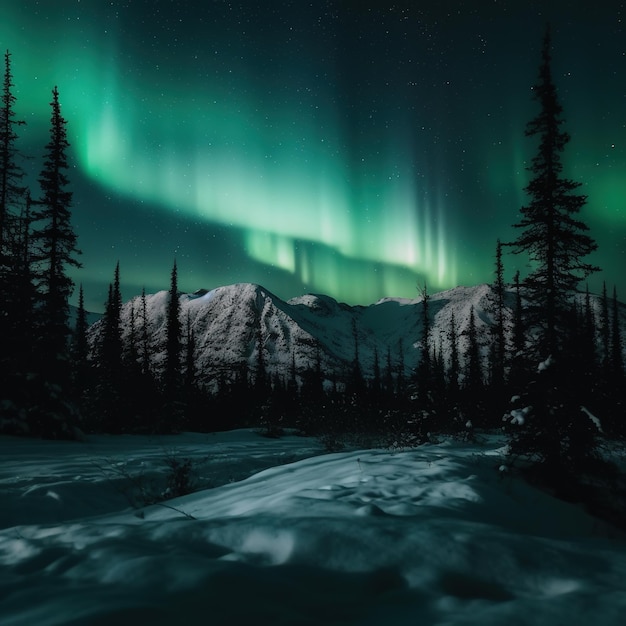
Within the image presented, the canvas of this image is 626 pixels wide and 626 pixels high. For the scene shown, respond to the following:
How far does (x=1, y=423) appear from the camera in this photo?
45.5ft

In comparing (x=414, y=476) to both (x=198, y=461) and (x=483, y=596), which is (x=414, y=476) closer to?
(x=483, y=596)

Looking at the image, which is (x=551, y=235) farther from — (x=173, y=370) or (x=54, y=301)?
(x=173, y=370)

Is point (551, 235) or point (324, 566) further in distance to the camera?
point (551, 235)

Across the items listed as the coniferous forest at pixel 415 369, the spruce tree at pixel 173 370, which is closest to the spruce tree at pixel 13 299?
the coniferous forest at pixel 415 369

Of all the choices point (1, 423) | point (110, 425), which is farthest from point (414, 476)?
point (110, 425)

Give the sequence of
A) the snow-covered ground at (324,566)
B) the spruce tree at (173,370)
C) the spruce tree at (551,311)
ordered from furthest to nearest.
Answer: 1. the spruce tree at (173,370)
2. the spruce tree at (551,311)
3. the snow-covered ground at (324,566)

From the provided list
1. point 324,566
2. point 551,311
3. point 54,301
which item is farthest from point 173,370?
point 324,566

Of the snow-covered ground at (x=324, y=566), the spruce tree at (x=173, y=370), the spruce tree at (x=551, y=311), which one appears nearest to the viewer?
the snow-covered ground at (x=324, y=566)

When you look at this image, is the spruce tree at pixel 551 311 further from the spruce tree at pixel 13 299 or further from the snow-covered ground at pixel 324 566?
the spruce tree at pixel 13 299

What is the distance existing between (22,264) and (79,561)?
18706mm

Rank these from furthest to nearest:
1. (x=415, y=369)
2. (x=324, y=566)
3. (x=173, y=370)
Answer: (x=173, y=370) < (x=415, y=369) < (x=324, y=566)

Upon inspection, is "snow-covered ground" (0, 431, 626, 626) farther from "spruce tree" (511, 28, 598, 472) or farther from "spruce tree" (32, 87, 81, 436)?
"spruce tree" (32, 87, 81, 436)

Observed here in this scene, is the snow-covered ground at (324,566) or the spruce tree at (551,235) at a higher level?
the spruce tree at (551,235)

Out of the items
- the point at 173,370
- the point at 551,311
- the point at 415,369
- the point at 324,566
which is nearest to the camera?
the point at 324,566
